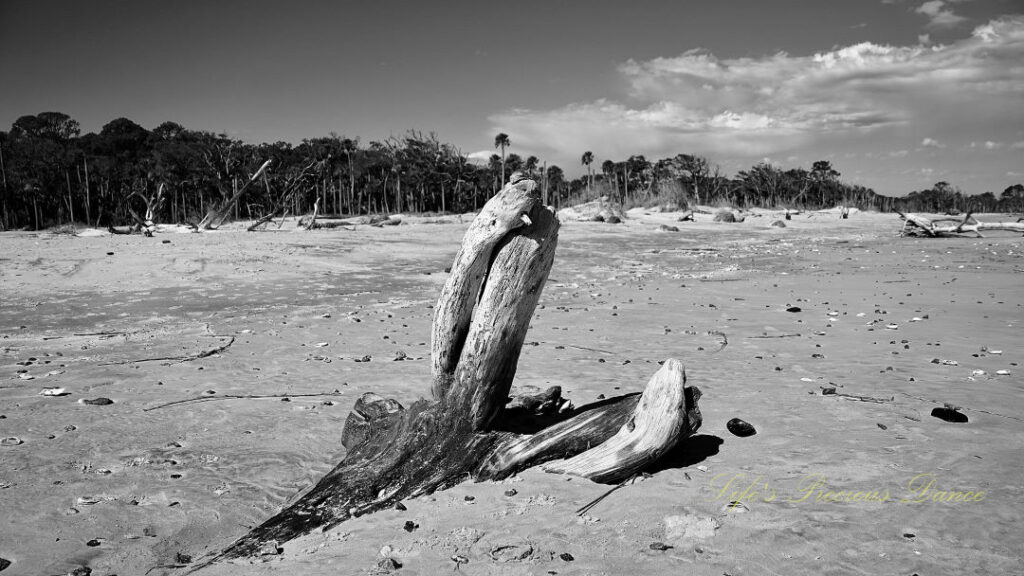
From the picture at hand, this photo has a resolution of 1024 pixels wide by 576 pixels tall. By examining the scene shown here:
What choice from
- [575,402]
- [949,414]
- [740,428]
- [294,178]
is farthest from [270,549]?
[294,178]

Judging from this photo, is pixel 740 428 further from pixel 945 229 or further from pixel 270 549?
pixel 945 229

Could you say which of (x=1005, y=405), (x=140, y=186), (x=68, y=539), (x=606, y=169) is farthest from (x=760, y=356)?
(x=606, y=169)

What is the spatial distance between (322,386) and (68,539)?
2.80 metres

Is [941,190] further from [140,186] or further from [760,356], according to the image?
[140,186]

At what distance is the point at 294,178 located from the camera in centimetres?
4334

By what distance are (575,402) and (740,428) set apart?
4.68 feet

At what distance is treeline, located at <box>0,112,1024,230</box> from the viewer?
155ft

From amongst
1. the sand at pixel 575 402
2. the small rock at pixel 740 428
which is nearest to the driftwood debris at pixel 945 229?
the sand at pixel 575 402

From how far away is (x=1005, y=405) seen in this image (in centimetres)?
475

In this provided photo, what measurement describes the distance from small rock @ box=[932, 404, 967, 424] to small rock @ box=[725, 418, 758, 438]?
128 cm

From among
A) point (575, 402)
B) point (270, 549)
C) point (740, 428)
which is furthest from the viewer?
point (575, 402)

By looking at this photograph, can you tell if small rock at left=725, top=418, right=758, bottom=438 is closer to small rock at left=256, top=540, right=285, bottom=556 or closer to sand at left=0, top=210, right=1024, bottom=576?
sand at left=0, top=210, right=1024, bottom=576

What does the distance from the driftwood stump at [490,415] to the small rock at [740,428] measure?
50cm

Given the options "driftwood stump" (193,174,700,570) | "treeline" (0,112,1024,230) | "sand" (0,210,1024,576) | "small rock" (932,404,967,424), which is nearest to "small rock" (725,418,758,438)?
"sand" (0,210,1024,576)
